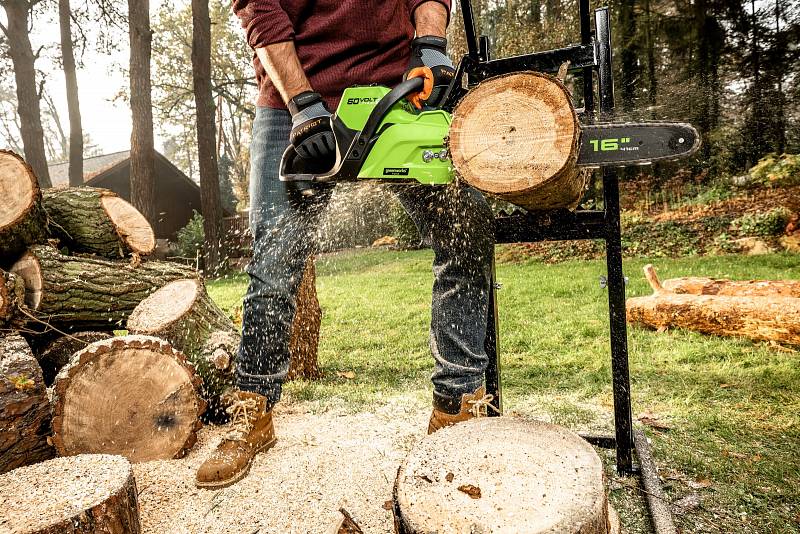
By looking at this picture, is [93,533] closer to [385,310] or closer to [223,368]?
[223,368]

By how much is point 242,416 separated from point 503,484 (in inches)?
41.2

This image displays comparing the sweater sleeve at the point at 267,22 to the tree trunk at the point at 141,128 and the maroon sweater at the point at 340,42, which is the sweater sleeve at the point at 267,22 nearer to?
the maroon sweater at the point at 340,42

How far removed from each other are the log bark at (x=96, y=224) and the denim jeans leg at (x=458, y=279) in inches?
77.8

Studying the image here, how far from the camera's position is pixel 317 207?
1.74 metres

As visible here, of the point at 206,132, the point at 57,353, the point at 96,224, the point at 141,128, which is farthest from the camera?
the point at 206,132

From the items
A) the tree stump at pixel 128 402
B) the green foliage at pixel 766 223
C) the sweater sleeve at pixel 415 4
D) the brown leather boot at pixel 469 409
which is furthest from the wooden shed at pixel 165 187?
the brown leather boot at pixel 469 409

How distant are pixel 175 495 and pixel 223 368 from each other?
726 millimetres

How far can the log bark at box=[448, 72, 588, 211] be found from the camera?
3.56 ft

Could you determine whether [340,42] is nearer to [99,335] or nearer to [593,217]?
[593,217]

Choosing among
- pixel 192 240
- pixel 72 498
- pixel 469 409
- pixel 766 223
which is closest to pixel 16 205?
pixel 72 498

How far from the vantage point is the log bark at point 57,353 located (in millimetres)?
2268

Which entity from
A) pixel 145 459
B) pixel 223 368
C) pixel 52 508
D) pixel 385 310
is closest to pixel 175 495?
pixel 145 459

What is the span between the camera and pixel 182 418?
1912 mm

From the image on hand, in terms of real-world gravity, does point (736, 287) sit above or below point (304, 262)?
below
